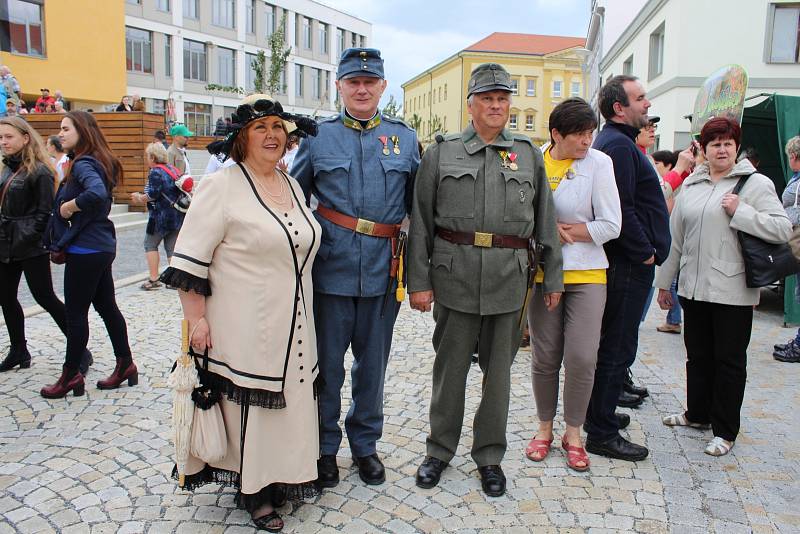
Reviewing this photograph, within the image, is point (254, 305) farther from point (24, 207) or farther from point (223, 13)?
point (223, 13)

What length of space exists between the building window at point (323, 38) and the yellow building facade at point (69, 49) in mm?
31373

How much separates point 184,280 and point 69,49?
25.8 metres

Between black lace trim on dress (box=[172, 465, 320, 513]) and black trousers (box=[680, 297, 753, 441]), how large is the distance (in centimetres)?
253

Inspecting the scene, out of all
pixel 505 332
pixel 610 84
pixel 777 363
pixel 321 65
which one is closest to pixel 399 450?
pixel 505 332

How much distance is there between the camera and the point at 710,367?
430 centimetres

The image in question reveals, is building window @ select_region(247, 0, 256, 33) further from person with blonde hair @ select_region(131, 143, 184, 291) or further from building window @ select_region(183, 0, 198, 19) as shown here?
person with blonde hair @ select_region(131, 143, 184, 291)

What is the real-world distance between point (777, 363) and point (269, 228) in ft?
17.1

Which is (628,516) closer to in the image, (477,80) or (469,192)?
(469,192)

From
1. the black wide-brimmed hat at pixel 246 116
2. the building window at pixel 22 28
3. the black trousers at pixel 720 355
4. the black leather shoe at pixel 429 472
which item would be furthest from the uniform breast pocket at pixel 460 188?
the building window at pixel 22 28

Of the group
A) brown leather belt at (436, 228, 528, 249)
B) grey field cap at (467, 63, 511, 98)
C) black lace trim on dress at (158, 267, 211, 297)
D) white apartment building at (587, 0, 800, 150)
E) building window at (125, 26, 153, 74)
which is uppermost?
building window at (125, 26, 153, 74)

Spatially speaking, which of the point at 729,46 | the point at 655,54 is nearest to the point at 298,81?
the point at 655,54

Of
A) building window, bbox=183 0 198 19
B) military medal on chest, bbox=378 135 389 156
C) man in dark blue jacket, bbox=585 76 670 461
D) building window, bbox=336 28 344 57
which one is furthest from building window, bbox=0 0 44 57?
building window, bbox=336 28 344 57

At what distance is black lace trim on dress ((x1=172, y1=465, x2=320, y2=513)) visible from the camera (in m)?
3.11

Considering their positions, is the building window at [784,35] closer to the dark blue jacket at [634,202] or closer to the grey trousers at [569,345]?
the dark blue jacket at [634,202]
